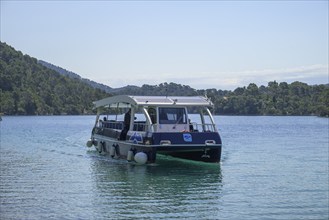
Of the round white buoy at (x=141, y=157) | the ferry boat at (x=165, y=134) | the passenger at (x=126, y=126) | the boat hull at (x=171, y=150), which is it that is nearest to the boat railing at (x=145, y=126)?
the ferry boat at (x=165, y=134)

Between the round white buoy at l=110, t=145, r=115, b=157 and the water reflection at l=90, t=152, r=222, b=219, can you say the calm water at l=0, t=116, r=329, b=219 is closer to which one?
the water reflection at l=90, t=152, r=222, b=219

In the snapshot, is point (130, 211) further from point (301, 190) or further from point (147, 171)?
point (147, 171)

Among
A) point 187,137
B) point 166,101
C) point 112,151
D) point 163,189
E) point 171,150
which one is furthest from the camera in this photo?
point 112,151

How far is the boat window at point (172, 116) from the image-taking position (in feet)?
93.4

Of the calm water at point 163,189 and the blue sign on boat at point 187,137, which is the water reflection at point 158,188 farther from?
the blue sign on boat at point 187,137

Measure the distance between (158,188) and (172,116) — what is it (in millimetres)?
8026

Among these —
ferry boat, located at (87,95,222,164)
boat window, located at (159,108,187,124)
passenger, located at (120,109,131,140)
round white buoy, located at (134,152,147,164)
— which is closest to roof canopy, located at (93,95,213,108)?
ferry boat, located at (87,95,222,164)

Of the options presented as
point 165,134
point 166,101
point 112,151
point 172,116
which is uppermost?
point 166,101

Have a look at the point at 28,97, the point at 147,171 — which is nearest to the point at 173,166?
the point at 147,171

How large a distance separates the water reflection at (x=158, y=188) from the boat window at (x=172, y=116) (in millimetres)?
2271

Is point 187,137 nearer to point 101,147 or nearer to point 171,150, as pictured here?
point 171,150

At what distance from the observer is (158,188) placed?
21.2 m

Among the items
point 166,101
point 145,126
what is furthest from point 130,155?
point 166,101

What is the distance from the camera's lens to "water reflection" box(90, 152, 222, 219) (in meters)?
17.0
